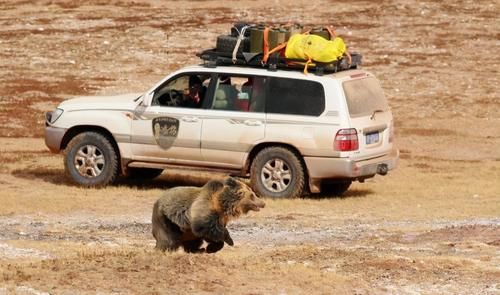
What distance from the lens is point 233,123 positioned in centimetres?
1853

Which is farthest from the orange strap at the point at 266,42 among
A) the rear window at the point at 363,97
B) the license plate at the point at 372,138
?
the license plate at the point at 372,138

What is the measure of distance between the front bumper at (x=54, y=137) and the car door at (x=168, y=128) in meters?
1.21

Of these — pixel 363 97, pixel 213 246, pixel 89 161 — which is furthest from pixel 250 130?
pixel 213 246

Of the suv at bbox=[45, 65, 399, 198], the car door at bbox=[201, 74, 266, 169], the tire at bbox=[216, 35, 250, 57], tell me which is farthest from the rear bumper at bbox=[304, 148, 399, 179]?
the tire at bbox=[216, 35, 250, 57]

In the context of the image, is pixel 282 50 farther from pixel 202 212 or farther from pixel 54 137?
pixel 202 212

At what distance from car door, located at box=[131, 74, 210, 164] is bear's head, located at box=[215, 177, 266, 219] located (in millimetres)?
7577

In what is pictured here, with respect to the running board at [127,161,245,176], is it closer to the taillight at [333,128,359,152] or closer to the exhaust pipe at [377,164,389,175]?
the taillight at [333,128,359,152]

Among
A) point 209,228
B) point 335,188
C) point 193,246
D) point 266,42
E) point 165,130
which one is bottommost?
point 335,188

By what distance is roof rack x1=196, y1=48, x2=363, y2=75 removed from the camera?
18500 mm

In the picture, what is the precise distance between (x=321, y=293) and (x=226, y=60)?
8620 mm

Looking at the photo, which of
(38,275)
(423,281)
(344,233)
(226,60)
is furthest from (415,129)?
(38,275)

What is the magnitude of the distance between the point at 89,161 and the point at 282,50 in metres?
3.20

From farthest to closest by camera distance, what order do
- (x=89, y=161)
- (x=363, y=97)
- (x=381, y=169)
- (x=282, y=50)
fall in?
(x=89, y=161) < (x=282, y=50) < (x=381, y=169) < (x=363, y=97)

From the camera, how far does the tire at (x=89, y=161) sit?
1920 cm
